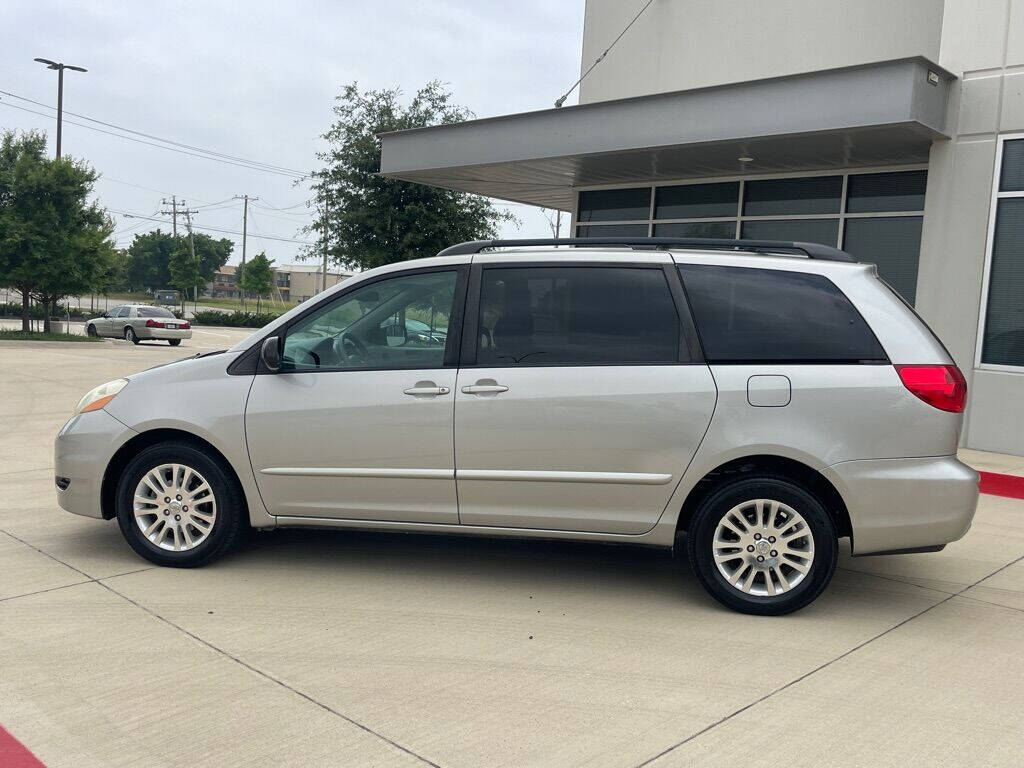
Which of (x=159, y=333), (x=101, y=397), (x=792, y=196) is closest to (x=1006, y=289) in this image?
(x=792, y=196)

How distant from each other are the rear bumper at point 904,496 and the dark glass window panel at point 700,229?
351 inches

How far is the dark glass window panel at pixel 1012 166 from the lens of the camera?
962 cm

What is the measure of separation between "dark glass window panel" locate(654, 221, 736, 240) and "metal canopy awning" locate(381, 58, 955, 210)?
72 cm

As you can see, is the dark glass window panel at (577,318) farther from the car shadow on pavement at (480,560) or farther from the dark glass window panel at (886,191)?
the dark glass window panel at (886,191)

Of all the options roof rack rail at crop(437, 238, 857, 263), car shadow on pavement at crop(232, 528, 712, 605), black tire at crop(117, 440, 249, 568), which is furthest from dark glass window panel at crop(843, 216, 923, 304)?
black tire at crop(117, 440, 249, 568)

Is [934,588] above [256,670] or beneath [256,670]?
above

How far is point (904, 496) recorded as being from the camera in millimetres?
4555

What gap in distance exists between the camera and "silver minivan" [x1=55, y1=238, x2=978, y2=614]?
4594 mm

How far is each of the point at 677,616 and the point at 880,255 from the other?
8.35 m

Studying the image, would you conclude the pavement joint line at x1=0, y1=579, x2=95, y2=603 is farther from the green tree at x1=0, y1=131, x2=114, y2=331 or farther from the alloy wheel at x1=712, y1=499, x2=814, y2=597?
the green tree at x1=0, y1=131, x2=114, y2=331

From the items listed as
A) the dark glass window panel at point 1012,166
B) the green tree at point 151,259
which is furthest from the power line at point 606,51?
the green tree at point 151,259

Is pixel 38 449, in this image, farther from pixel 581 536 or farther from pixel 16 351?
pixel 16 351

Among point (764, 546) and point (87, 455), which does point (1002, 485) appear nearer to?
point (764, 546)

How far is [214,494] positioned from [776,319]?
3.18 metres
